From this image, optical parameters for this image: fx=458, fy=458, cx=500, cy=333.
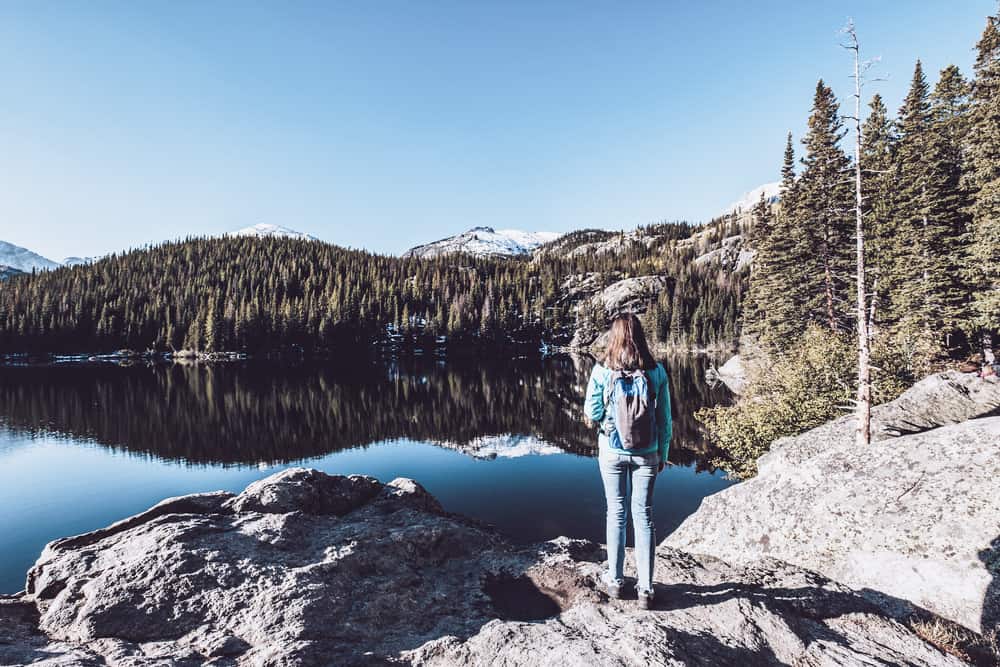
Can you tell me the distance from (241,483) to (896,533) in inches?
1123

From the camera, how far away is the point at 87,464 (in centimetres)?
2978

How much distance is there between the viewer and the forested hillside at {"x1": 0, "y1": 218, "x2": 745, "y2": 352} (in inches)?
4633

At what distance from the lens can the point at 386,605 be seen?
5.05 m

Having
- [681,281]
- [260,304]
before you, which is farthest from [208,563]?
[681,281]

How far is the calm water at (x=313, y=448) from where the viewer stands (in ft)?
69.1

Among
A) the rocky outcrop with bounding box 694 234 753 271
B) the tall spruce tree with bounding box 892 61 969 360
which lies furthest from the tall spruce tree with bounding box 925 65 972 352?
the rocky outcrop with bounding box 694 234 753 271

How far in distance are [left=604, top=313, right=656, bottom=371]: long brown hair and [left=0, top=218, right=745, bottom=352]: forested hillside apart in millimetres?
123040

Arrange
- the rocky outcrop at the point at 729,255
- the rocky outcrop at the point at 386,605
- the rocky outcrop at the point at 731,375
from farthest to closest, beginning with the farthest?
the rocky outcrop at the point at 729,255 < the rocky outcrop at the point at 731,375 < the rocky outcrop at the point at 386,605

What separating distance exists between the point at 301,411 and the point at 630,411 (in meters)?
47.9

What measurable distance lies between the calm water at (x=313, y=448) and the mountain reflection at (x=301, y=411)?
0.21m

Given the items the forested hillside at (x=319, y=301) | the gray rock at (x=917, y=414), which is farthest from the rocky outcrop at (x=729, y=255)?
the gray rock at (x=917, y=414)

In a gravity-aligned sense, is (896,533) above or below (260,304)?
below

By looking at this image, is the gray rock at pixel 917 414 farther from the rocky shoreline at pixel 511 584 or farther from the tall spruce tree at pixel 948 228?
the tall spruce tree at pixel 948 228

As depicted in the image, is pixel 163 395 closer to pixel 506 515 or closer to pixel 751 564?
pixel 506 515
